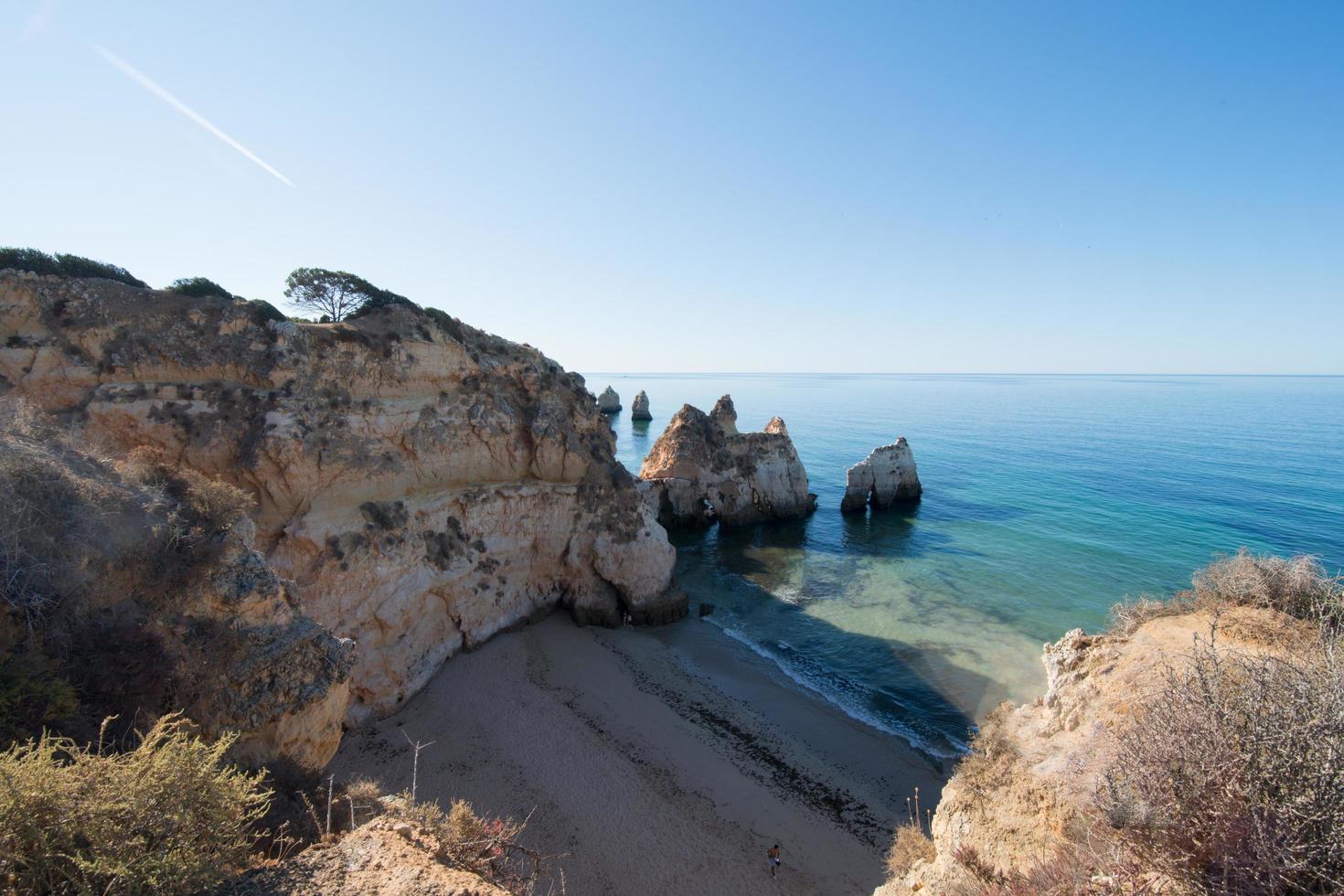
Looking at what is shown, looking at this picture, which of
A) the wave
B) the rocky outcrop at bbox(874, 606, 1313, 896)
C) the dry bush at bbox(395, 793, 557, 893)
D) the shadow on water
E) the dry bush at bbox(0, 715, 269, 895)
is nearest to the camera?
the dry bush at bbox(0, 715, 269, 895)

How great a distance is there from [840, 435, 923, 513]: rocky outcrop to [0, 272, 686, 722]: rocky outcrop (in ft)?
72.4

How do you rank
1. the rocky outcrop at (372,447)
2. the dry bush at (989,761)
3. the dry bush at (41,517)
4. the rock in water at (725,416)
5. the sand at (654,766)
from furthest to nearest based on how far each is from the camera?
the rock in water at (725,416) → the rocky outcrop at (372,447) → the sand at (654,766) → the dry bush at (989,761) → the dry bush at (41,517)

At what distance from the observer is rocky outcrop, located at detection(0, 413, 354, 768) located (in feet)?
25.2

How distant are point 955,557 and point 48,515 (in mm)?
36249

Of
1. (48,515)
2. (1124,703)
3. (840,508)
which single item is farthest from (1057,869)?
(840,508)

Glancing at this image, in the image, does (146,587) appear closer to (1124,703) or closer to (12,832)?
(12,832)

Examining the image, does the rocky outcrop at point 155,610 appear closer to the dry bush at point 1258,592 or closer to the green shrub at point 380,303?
the green shrub at point 380,303

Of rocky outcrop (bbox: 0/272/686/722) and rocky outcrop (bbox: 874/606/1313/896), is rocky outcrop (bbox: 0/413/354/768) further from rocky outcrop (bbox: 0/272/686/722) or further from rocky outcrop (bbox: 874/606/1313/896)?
rocky outcrop (bbox: 874/606/1313/896)

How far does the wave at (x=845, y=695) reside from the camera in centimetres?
1744

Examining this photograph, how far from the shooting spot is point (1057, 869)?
247 inches

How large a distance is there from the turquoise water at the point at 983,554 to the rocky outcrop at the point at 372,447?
317 inches

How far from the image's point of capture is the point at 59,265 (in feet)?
55.7

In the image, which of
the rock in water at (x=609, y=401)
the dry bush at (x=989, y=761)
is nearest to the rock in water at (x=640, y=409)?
the rock in water at (x=609, y=401)

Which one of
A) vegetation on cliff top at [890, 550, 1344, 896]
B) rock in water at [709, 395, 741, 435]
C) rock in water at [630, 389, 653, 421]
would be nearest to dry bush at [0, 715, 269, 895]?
vegetation on cliff top at [890, 550, 1344, 896]
